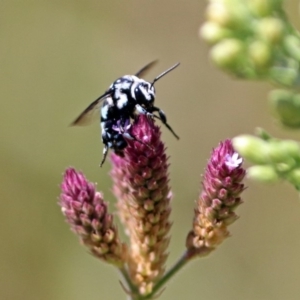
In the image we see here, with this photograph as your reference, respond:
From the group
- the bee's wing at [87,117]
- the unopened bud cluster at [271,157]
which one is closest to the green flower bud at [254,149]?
the unopened bud cluster at [271,157]

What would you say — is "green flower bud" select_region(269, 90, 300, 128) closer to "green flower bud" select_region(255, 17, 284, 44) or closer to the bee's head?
"green flower bud" select_region(255, 17, 284, 44)

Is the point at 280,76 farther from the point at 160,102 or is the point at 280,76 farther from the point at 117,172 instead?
the point at 160,102

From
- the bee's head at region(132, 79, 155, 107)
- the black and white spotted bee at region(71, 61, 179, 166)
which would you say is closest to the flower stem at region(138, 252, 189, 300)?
the black and white spotted bee at region(71, 61, 179, 166)

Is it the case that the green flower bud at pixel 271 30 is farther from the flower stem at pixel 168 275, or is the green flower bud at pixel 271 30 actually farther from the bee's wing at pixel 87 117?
the bee's wing at pixel 87 117

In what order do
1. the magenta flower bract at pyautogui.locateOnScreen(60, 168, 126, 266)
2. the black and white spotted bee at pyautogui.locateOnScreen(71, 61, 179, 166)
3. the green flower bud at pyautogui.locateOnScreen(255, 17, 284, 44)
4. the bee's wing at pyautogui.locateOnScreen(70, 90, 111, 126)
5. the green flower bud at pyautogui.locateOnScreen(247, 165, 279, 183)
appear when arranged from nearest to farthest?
the green flower bud at pyautogui.locateOnScreen(255, 17, 284, 44)
the green flower bud at pyautogui.locateOnScreen(247, 165, 279, 183)
the magenta flower bract at pyautogui.locateOnScreen(60, 168, 126, 266)
the black and white spotted bee at pyautogui.locateOnScreen(71, 61, 179, 166)
the bee's wing at pyautogui.locateOnScreen(70, 90, 111, 126)

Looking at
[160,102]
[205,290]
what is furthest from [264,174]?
[160,102]
